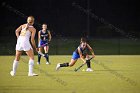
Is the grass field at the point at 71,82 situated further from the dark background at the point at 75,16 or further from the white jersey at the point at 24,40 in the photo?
the dark background at the point at 75,16

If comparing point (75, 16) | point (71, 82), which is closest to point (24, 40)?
point (71, 82)

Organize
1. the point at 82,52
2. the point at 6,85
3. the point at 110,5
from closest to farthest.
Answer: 1. the point at 6,85
2. the point at 82,52
3. the point at 110,5


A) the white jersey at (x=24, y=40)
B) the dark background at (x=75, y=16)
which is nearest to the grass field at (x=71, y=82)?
the white jersey at (x=24, y=40)

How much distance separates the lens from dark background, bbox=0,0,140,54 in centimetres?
A: 4403

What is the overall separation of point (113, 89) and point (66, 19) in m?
34.8

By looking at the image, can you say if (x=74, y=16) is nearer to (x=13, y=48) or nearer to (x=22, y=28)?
(x=13, y=48)

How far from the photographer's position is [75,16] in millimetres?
46312

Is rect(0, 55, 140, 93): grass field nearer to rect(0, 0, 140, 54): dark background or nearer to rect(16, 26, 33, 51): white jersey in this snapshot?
rect(16, 26, 33, 51): white jersey

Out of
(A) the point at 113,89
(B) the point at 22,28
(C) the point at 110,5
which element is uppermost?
(C) the point at 110,5

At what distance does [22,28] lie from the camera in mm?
14352

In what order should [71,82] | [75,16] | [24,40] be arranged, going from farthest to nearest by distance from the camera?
[75,16] < [24,40] < [71,82]

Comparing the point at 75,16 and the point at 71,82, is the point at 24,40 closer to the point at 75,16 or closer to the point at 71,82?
the point at 71,82

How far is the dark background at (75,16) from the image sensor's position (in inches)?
1734

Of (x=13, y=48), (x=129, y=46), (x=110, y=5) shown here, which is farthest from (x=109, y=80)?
(x=110, y=5)
